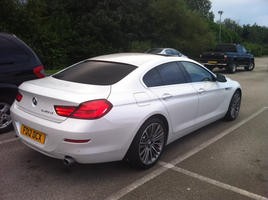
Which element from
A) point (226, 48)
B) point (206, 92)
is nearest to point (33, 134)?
point (206, 92)

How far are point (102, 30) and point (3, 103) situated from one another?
21.6 m

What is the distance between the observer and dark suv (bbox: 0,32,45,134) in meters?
4.74

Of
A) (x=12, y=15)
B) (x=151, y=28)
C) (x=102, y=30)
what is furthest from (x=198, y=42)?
(x=12, y=15)

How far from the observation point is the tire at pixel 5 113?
4.79 metres

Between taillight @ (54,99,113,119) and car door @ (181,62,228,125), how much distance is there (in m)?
2.03

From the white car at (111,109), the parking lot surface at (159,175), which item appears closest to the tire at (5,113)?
the parking lot surface at (159,175)

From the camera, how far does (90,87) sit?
332 centimetres

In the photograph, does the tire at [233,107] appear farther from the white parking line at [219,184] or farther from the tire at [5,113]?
the tire at [5,113]

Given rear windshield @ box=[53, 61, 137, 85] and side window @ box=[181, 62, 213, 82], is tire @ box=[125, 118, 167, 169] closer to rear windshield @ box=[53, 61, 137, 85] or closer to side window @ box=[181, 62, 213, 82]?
rear windshield @ box=[53, 61, 137, 85]

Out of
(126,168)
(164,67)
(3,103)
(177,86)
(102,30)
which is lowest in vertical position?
(126,168)

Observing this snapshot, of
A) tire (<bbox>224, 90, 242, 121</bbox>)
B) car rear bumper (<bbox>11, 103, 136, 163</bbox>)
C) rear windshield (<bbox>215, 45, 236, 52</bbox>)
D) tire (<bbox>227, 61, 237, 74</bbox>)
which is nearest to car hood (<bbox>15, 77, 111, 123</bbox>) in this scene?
car rear bumper (<bbox>11, 103, 136, 163</bbox>)

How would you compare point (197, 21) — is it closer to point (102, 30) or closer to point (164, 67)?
point (102, 30)

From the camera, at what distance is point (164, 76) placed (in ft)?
13.4

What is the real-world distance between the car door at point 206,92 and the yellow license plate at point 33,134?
2562mm
